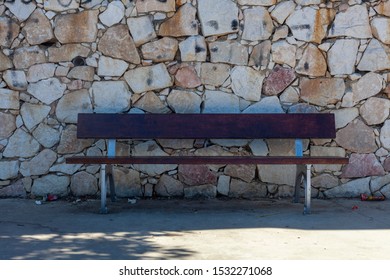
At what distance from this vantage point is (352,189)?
691cm

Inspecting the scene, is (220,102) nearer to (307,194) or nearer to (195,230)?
(307,194)

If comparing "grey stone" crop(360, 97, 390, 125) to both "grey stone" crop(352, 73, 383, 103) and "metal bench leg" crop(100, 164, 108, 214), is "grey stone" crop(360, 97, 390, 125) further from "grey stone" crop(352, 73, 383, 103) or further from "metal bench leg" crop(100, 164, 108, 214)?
"metal bench leg" crop(100, 164, 108, 214)

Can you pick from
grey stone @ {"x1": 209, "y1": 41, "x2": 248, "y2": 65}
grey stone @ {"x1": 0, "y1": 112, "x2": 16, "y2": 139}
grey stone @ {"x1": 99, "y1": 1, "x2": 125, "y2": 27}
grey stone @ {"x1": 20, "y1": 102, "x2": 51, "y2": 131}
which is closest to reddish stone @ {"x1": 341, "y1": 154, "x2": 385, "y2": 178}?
grey stone @ {"x1": 209, "y1": 41, "x2": 248, "y2": 65}

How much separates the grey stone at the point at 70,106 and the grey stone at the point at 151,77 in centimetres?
60

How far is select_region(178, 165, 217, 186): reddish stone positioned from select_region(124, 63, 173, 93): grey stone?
0.92 m

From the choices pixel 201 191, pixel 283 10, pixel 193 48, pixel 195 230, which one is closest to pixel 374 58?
pixel 283 10

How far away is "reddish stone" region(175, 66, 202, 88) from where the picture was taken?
6.85 metres

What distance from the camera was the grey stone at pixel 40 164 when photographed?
687 centimetres

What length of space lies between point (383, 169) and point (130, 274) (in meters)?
3.94

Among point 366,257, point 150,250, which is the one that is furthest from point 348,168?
point 150,250

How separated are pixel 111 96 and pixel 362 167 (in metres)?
2.84

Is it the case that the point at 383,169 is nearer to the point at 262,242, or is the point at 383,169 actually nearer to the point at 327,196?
the point at 327,196

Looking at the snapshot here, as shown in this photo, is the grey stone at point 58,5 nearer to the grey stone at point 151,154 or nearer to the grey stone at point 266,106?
the grey stone at point 151,154

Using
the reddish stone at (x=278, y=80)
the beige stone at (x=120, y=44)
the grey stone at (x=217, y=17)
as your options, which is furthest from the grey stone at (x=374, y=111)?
→ the beige stone at (x=120, y=44)
